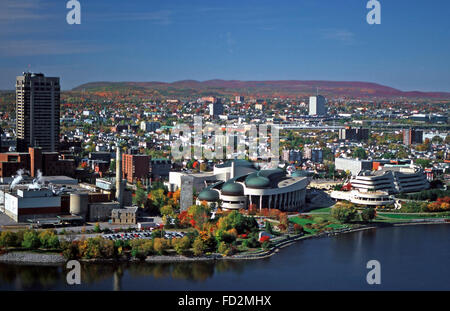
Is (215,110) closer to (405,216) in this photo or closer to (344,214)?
(405,216)

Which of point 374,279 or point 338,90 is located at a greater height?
point 338,90

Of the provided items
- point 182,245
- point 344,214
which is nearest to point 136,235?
point 182,245

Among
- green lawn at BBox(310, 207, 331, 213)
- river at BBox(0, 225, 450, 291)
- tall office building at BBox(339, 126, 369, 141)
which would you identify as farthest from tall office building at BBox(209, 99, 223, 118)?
river at BBox(0, 225, 450, 291)

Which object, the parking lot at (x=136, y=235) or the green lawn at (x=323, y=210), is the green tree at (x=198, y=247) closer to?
the parking lot at (x=136, y=235)

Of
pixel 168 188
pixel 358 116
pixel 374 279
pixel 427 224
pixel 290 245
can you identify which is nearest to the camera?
pixel 374 279

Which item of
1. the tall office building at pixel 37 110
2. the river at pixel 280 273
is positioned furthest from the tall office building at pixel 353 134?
the river at pixel 280 273
